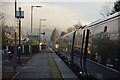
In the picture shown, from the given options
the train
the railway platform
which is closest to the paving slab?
the railway platform

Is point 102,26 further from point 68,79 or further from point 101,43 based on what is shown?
point 68,79

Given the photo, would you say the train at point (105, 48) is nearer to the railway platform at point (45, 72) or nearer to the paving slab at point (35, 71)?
the railway platform at point (45, 72)

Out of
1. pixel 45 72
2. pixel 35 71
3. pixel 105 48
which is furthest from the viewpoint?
Answer: pixel 35 71

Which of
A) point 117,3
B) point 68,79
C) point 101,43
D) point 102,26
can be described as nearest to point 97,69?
point 101,43

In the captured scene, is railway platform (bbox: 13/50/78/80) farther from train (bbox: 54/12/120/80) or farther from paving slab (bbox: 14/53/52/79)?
train (bbox: 54/12/120/80)

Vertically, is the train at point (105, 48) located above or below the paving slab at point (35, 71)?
above

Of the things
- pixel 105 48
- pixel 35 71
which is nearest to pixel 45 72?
pixel 35 71

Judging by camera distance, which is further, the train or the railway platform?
the railway platform

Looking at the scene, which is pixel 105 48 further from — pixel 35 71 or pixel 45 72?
pixel 35 71

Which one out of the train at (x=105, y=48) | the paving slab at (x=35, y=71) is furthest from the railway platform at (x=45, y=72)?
the train at (x=105, y=48)

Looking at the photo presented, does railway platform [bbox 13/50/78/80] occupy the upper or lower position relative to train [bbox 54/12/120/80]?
lower

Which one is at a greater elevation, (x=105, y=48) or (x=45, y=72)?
(x=105, y=48)

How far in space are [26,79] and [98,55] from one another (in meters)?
4.98

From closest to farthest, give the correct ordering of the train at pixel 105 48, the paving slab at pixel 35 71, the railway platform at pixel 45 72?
1. the train at pixel 105 48
2. the railway platform at pixel 45 72
3. the paving slab at pixel 35 71
